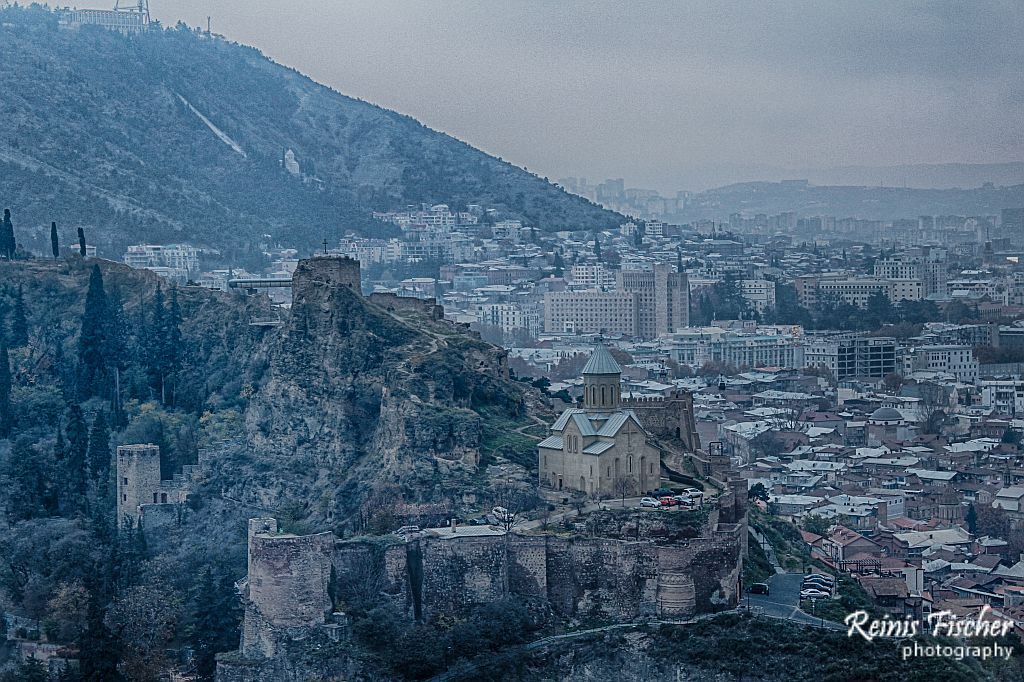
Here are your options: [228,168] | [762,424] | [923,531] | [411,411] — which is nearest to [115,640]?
[411,411]

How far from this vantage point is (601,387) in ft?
115

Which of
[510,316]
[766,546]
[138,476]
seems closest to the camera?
[766,546]

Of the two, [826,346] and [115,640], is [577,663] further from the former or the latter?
[826,346]

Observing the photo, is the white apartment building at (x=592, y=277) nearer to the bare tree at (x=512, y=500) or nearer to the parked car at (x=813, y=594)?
the bare tree at (x=512, y=500)

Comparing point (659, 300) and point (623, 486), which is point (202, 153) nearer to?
point (659, 300)

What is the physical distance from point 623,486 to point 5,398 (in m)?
15.0

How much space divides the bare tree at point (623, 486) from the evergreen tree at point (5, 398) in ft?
47.1

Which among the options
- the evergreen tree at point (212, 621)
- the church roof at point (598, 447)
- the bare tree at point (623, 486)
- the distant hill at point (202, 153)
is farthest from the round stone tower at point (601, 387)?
the distant hill at point (202, 153)

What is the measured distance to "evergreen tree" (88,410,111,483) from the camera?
1587 inches

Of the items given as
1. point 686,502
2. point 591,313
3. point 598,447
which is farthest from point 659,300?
point 686,502

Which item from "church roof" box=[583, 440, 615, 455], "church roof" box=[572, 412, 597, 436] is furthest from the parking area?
"church roof" box=[572, 412, 597, 436]

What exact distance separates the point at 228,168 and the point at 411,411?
65.7 metres

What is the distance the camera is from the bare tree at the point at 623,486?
3384 cm

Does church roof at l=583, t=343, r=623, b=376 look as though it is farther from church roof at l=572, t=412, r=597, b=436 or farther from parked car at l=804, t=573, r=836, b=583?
parked car at l=804, t=573, r=836, b=583
